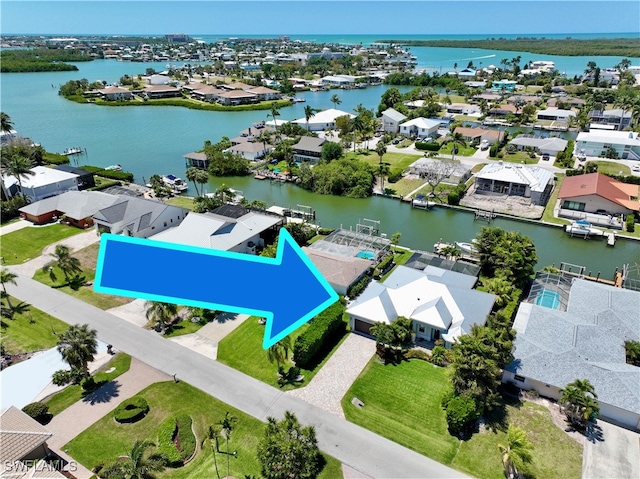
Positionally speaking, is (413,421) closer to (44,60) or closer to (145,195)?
(145,195)

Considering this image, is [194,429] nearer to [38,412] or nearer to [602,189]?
[38,412]

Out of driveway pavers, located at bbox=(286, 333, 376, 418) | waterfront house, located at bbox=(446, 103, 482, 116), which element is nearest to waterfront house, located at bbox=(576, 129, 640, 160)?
waterfront house, located at bbox=(446, 103, 482, 116)

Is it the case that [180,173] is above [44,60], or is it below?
below

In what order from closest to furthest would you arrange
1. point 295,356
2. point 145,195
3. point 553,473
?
point 553,473
point 295,356
point 145,195

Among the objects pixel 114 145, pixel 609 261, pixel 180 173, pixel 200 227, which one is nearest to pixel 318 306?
pixel 200 227

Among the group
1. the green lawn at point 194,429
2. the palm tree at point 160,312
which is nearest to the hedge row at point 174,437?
the green lawn at point 194,429

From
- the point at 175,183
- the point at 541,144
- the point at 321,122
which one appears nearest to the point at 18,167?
the point at 175,183

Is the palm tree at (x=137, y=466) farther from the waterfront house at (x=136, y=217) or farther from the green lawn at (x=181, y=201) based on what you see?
the green lawn at (x=181, y=201)
